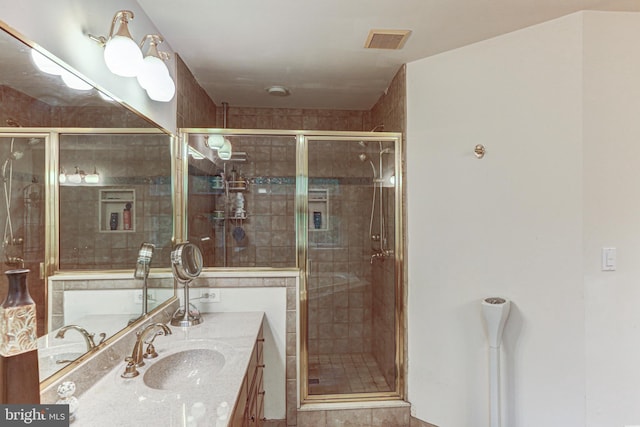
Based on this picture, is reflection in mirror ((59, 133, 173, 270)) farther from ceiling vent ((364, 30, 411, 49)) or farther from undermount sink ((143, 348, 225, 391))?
ceiling vent ((364, 30, 411, 49))

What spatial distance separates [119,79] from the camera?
57.3 inches

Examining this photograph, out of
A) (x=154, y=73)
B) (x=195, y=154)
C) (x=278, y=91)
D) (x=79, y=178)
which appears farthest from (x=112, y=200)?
(x=278, y=91)

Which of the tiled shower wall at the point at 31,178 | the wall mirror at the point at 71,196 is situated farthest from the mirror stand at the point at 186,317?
the tiled shower wall at the point at 31,178

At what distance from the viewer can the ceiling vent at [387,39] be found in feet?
6.12

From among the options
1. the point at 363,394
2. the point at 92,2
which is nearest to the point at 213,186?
the point at 92,2

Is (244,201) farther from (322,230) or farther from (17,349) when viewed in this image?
(17,349)

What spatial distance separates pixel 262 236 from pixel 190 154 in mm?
916

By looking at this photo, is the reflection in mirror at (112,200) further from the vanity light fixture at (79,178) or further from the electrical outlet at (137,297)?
the electrical outlet at (137,297)

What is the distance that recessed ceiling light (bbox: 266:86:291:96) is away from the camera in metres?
2.76

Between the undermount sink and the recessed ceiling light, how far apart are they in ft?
6.84

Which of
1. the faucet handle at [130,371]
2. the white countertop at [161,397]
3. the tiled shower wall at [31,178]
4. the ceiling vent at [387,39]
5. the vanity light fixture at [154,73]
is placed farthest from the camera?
the ceiling vent at [387,39]

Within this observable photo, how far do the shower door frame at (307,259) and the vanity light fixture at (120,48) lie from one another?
1.16 meters

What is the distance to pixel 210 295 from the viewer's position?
2199 millimetres

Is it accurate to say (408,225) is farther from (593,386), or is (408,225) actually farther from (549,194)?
(593,386)
